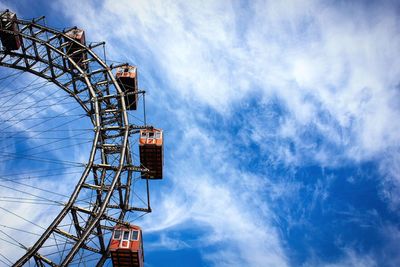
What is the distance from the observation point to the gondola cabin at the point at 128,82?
1347 inches

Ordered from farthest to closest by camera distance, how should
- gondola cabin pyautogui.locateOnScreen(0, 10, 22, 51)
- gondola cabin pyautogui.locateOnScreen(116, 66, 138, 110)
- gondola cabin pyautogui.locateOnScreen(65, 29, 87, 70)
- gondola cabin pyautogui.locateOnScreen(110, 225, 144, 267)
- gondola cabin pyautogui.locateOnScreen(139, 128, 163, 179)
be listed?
1. gondola cabin pyautogui.locateOnScreen(116, 66, 138, 110)
2. gondola cabin pyautogui.locateOnScreen(65, 29, 87, 70)
3. gondola cabin pyautogui.locateOnScreen(0, 10, 22, 51)
4. gondola cabin pyautogui.locateOnScreen(139, 128, 163, 179)
5. gondola cabin pyautogui.locateOnScreen(110, 225, 144, 267)

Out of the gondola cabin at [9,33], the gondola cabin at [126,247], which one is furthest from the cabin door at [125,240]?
the gondola cabin at [9,33]

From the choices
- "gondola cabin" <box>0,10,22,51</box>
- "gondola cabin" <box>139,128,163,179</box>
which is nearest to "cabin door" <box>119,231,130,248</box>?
"gondola cabin" <box>139,128,163,179</box>

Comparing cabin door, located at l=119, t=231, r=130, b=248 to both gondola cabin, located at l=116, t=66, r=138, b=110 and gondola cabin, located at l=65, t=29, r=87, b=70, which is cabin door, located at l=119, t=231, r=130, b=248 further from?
gondola cabin, located at l=65, t=29, r=87, b=70

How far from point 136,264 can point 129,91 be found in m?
16.1

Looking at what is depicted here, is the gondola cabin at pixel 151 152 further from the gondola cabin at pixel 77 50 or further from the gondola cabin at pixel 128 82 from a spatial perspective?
the gondola cabin at pixel 77 50

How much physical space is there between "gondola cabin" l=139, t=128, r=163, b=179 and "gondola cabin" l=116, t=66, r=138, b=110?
5369mm

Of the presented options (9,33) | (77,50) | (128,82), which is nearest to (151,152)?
(128,82)

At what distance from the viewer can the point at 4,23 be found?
110 feet

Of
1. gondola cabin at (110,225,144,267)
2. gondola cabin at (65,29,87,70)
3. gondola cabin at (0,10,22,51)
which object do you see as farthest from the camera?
gondola cabin at (65,29,87,70)

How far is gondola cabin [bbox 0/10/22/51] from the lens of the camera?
33.1m

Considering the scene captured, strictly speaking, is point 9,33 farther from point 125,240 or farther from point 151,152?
point 125,240

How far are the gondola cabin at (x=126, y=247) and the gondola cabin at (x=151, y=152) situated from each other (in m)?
5.29

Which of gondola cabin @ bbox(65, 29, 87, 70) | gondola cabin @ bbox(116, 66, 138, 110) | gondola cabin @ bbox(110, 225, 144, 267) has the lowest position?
gondola cabin @ bbox(110, 225, 144, 267)
